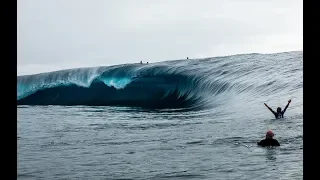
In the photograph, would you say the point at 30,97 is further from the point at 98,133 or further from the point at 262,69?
the point at 98,133

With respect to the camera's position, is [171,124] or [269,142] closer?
[269,142]

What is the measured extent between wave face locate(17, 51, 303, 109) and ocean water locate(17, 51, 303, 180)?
84 mm

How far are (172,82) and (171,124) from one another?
1644cm

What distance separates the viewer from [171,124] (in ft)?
61.8

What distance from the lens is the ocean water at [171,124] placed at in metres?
10.0

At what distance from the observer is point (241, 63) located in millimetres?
37219

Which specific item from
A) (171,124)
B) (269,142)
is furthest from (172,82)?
(269,142)

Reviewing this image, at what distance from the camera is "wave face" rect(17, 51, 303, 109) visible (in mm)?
28812

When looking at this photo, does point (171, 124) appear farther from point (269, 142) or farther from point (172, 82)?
point (172, 82)

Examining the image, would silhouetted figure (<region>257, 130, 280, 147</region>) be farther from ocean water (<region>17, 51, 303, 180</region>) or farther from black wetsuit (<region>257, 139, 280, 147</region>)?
ocean water (<region>17, 51, 303, 180</region>)

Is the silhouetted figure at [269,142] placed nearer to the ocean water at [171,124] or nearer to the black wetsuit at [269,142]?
the black wetsuit at [269,142]

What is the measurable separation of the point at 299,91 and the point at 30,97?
2340cm
